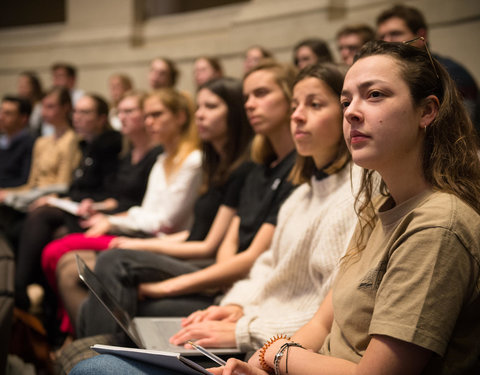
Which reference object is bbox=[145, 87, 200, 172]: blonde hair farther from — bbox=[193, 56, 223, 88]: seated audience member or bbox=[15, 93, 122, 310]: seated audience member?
bbox=[193, 56, 223, 88]: seated audience member

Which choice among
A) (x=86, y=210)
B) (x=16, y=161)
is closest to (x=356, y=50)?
(x=86, y=210)

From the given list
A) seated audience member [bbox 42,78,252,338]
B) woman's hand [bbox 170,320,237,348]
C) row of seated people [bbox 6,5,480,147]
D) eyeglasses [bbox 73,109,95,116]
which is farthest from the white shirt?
eyeglasses [bbox 73,109,95,116]

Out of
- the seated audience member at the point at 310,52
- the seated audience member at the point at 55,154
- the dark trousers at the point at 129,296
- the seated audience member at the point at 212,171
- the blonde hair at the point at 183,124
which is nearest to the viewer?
the dark trousers at the point at 129,296

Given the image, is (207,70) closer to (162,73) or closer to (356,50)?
(162,73)

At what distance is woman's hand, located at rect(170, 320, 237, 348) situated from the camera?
5.73 feet

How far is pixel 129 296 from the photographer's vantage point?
2.15 m

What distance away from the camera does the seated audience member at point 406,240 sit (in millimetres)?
1070

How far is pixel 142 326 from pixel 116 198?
2.18 metres

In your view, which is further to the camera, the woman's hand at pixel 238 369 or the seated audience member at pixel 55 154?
the seated audience member at pixel 55 154

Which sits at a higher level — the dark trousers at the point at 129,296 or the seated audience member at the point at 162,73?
the seated audience member at the point at 162,73

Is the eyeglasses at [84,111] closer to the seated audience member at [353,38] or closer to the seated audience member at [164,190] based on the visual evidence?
the seated audience member at [164,190]

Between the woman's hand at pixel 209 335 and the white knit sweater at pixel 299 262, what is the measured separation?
1.5 inches

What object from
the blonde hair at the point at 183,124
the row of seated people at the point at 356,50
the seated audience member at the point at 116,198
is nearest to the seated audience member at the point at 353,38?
the row of seated people at the point at 356,50

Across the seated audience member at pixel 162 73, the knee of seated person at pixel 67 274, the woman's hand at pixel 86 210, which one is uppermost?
the seated audience member at pixel 162 73
